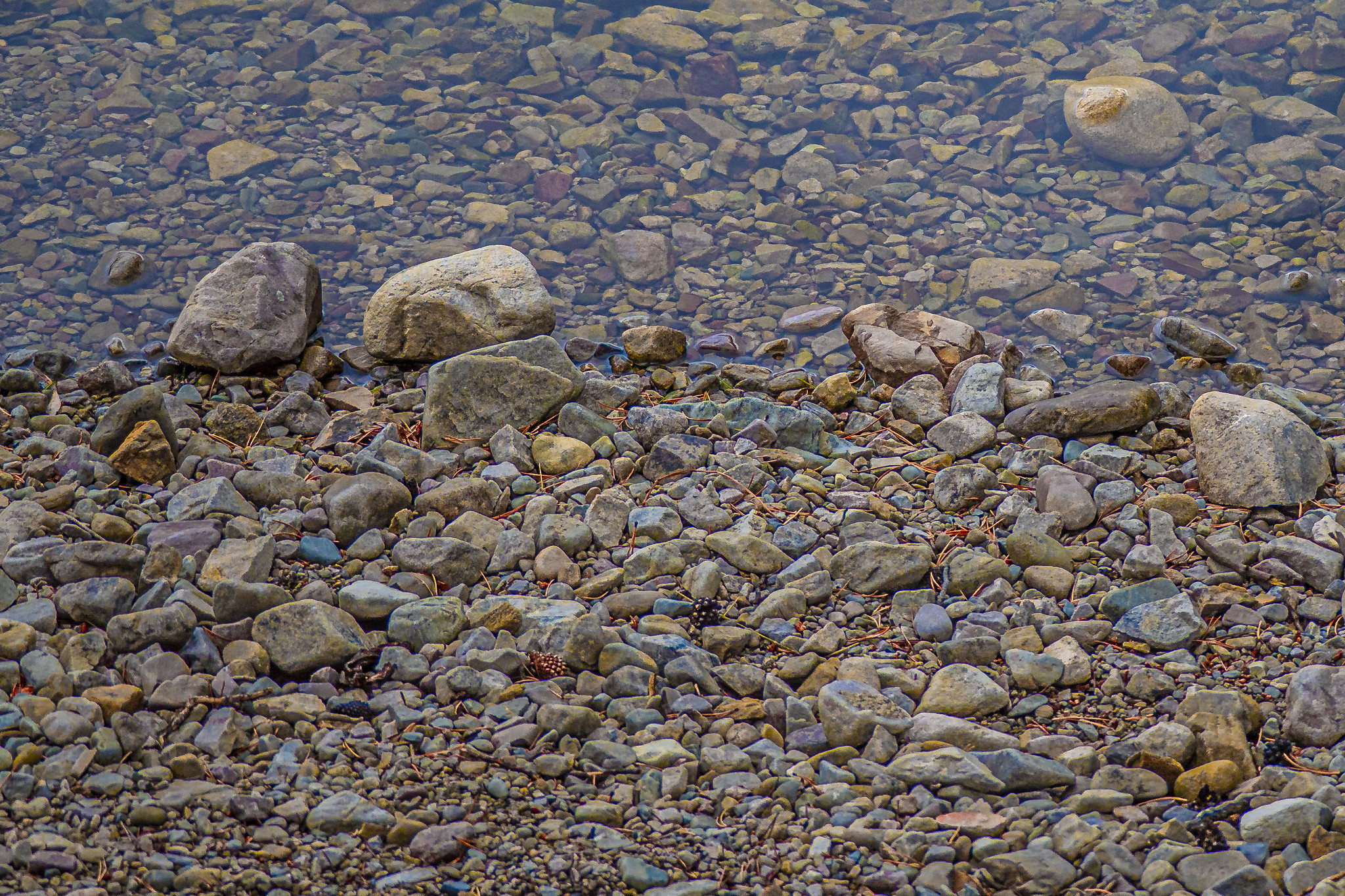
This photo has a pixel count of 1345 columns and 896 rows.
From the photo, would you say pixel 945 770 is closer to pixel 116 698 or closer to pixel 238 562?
pixel 116 698

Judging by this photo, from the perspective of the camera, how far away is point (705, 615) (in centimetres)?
296

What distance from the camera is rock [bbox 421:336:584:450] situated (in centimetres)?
→ 402

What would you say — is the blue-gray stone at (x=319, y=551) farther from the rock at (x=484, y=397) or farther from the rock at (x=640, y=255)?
the rock at (x=640, y=255)

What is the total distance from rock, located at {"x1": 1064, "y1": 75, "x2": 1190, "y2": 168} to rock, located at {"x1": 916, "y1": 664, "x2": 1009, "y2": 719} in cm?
543

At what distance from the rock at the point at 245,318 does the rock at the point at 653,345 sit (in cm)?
169

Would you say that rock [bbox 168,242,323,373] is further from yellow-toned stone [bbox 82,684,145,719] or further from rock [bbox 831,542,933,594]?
rock [bbox 831,542,933,594]

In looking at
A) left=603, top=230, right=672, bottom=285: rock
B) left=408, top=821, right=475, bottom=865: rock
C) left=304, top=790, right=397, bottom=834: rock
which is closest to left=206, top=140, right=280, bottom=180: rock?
left=603, top=230, right=672, bottom=285: rock

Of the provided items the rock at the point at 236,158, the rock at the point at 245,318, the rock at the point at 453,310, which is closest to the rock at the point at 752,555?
the rock at the point at 453,310

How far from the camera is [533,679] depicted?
8.83 feet

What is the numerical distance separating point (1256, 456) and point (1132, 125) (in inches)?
164

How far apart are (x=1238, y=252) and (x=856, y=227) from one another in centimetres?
237

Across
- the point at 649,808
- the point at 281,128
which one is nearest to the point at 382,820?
the point at 649,808

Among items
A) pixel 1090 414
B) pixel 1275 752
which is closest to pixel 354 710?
pixel 1275 752

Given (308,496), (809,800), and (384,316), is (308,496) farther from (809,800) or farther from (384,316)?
(809,800)
